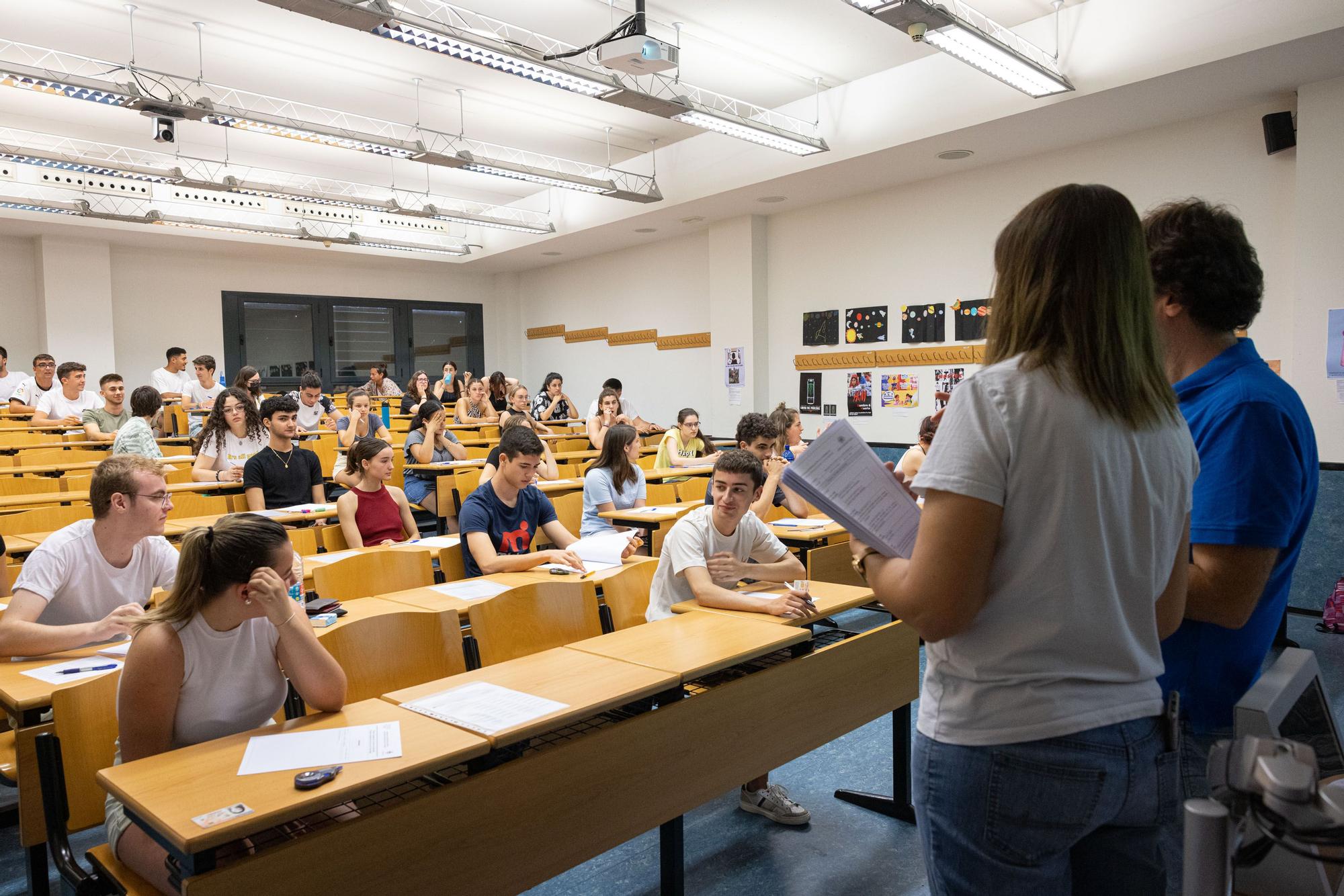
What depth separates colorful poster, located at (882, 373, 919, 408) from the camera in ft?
28.4

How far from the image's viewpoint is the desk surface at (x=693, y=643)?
237 centimetres

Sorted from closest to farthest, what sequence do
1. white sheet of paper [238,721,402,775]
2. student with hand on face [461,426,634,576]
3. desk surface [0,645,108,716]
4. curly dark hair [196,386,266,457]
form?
white sheet of paper [238,721,402,775] < desk surface [0,645,108,716] < student with hand on face [461,426,634,576] < curly dark hair [196,386,266,457]

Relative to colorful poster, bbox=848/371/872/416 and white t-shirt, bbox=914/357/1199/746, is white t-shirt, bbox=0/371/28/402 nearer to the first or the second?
colorful poster, bbox=848/371/872/416

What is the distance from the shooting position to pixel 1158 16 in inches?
225

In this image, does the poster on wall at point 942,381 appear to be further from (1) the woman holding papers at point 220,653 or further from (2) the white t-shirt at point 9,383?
(2) the white t-shirt at point 9,383

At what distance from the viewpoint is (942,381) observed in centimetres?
841

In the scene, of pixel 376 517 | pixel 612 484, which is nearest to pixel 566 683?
pixel 376 517

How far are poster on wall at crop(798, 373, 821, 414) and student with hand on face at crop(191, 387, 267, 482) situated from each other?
18.3 feet

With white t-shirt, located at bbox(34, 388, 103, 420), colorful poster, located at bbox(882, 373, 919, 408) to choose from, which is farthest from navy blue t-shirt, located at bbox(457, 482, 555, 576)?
white t-shirt, located at bbox(34, 388, 103, 420)

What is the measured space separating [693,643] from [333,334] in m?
12.8

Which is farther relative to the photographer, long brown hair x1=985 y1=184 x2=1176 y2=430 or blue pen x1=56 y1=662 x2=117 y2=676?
blue pen x1=56 y1=662 x2=117 y2=676

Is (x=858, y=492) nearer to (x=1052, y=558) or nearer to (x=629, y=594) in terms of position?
(x=1052, y=558)

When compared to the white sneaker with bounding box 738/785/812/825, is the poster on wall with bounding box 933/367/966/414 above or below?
above

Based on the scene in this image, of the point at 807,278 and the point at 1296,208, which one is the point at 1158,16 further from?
the point at 807,278
